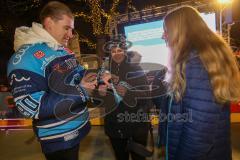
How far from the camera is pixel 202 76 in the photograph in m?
2.12

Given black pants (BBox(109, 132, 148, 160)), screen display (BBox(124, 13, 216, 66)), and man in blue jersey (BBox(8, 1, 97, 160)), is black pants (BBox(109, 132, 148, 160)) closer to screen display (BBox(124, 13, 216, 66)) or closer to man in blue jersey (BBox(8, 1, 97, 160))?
man in blue jersey (BBox(8, 1, 97, 160))

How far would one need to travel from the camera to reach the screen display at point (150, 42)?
4820mm

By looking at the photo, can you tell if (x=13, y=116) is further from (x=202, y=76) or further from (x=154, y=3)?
(x=154, y=3)

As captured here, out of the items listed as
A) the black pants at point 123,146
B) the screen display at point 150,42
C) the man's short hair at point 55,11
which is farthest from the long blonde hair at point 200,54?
the screen display at point 150,42

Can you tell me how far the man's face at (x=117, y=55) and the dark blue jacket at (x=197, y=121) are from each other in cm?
164

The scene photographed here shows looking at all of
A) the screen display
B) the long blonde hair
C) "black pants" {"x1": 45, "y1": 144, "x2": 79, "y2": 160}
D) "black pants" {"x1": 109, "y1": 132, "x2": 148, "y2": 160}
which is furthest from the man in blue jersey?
the screen display

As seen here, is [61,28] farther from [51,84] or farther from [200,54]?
[200,54]

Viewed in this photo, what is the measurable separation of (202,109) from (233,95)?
9.5 inches

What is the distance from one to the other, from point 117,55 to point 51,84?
165 centimetres

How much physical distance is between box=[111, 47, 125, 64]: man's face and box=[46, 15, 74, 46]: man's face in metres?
1.36

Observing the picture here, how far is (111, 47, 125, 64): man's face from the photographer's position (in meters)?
3.80

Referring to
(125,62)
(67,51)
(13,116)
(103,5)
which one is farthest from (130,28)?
(103,5)

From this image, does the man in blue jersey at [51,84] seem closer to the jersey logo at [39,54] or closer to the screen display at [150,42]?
the jersey logo at [39,54]

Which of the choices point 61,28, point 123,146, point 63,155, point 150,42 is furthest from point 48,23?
point 150,42
